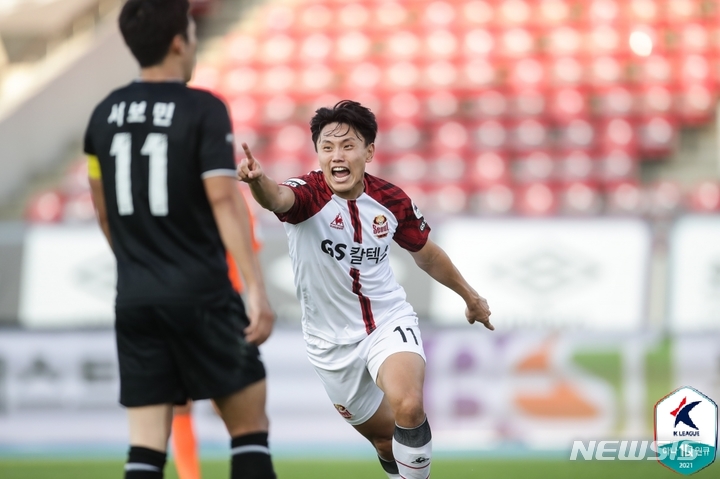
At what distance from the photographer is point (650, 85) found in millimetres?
12742

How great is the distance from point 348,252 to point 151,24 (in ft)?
4.86

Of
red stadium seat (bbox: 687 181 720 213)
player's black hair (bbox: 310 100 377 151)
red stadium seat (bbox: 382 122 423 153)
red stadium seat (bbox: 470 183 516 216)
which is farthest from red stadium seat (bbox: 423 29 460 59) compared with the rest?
player's black hair (bbox: 310 100 377 151)

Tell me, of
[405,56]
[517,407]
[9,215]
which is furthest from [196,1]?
[517,407]

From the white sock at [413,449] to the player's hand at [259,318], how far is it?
1.13 metres

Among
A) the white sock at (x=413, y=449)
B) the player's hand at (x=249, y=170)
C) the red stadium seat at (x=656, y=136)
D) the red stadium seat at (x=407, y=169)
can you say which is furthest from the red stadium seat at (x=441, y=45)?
the player's hand at (x=249, y=170)

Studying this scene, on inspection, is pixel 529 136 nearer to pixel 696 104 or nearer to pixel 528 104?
pixel 528 104

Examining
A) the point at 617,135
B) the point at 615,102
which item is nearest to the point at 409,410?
the point at 617,135

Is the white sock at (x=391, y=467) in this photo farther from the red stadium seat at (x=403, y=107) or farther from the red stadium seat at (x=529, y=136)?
the red stadium seat at (x=403, y=107)

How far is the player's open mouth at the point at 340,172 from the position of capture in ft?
14.1

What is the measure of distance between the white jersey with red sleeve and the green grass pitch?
2.10 metres

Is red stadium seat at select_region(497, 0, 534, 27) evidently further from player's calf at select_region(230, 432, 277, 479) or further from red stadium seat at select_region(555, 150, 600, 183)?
player's calf at select_region(230, 432, 277, 479)

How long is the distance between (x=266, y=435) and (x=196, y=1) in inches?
501

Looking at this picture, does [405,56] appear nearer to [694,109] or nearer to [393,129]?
[393,129]

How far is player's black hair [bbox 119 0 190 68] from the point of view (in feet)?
10.9
